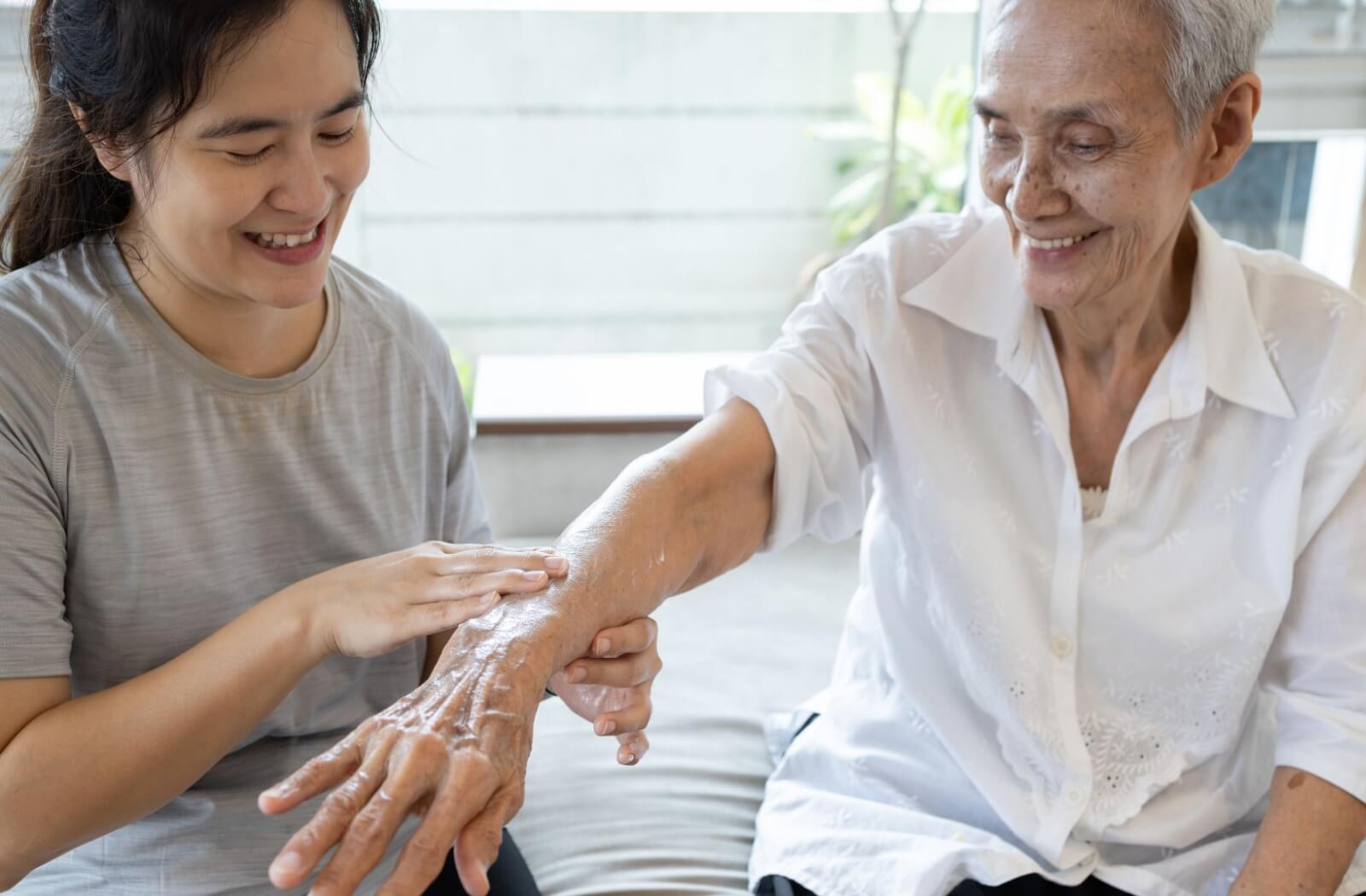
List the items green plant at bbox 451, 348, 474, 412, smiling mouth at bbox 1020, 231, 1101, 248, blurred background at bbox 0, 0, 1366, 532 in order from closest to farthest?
smiling mouth at bbox 1020, 231, 1101, 248, blurred background at bbox 0, 0, 1366, 532, green plant at bbox 451, 348, 474, 412

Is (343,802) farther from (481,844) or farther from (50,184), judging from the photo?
(50,184)

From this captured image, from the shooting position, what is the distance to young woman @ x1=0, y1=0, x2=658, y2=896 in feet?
4.01

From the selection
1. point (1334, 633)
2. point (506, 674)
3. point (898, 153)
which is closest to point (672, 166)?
point (898, 153)

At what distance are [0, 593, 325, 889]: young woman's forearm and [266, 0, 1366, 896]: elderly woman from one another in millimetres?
308

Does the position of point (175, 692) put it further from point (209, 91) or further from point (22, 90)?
point (22, 90)

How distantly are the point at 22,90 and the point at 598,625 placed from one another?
3.02 feet

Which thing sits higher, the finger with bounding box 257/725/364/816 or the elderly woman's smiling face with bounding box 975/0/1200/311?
the elderly woman's smiling face with bounding box 975/0/1200/311

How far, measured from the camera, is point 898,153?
331 cm

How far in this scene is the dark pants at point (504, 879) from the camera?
4.91 feet

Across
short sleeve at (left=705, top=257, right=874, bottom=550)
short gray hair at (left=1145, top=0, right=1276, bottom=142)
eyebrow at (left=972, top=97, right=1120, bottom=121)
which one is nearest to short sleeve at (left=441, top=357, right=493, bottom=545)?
short sleeve at (left=705, top=257, right=874, bottom=550)

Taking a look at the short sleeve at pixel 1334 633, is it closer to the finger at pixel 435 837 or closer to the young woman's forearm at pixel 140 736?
the finger at pixel 435 837

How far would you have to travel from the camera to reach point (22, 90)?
4.84ft

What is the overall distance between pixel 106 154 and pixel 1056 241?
1.01 meters

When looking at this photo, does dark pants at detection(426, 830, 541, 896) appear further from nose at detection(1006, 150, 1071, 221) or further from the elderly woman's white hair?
the elderly woman's white hair
